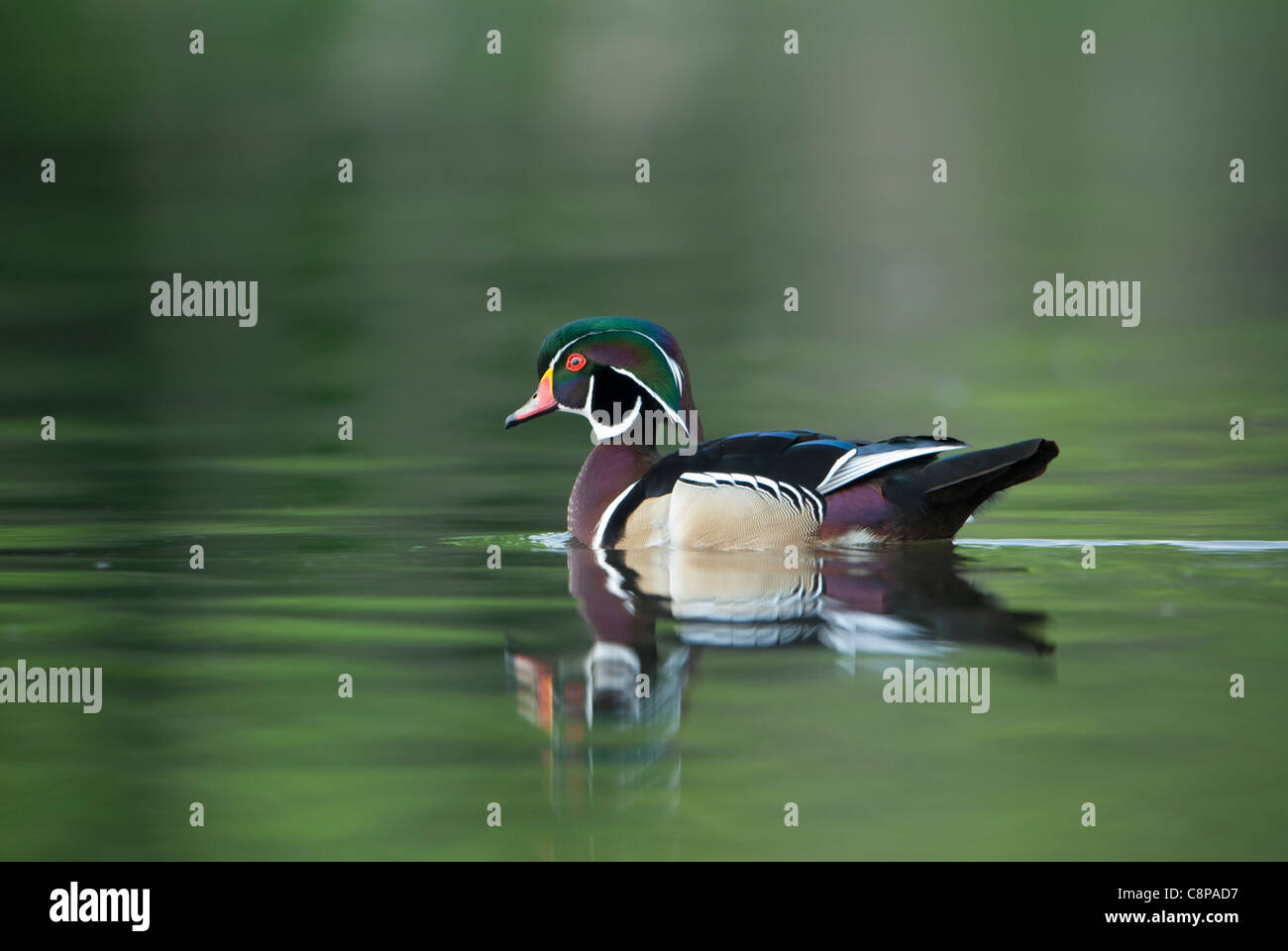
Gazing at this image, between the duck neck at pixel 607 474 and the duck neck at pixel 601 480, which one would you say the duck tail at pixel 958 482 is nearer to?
the duck neck at pixel 607 474

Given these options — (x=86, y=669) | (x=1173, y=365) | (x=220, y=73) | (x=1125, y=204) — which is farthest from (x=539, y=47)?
(x=86, y=669)

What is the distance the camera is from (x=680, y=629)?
7.82 metres

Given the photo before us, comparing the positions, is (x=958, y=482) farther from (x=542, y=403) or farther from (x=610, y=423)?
(x=542, y=403)

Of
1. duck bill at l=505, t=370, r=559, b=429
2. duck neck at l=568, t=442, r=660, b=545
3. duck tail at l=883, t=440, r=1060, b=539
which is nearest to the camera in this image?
duck tail at l=883, t=440, r=1060, b=539

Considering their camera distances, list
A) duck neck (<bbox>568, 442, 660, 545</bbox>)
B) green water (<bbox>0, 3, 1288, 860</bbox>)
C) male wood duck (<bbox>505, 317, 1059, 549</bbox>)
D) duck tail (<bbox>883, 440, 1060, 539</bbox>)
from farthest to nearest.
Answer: duck neck (<bbox>568, 442, 660, 545</bbox>) < male wood duck (<bbox>505, 317, 1059, 549</bbox>) < duck tail (<bbox>883, 440, 1060, 539</bbox>) < green water (<bbox>0, 3, 1288, 860</bbox>)

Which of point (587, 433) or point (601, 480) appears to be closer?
point (601, 480)

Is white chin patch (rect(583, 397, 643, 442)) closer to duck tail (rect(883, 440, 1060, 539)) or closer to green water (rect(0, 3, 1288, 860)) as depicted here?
green water (rect(0, 3, 1288, 860))

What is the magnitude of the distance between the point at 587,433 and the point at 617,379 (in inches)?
185

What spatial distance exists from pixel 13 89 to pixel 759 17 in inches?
635

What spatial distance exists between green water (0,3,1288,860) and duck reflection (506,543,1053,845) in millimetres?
32

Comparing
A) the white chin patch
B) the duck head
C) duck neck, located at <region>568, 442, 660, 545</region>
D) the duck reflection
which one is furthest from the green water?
the duck head

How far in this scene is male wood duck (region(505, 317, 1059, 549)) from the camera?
954 centimetres

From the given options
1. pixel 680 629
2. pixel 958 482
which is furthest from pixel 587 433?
pixel 680 629

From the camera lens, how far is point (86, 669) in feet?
24.1
